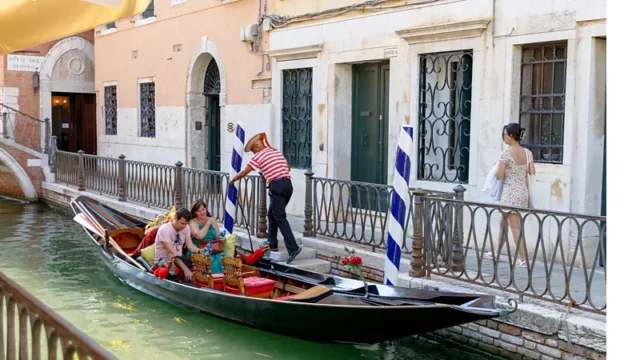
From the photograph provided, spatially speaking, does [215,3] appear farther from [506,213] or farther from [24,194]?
[506,213]

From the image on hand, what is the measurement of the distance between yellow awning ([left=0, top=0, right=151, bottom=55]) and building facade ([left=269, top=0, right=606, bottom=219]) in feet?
16.7

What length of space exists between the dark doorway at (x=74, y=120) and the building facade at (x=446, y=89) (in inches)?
406

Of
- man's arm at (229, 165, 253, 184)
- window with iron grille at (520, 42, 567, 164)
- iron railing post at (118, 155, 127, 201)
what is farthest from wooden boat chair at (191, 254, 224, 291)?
iron railing post at (118, 155, 127, 201)

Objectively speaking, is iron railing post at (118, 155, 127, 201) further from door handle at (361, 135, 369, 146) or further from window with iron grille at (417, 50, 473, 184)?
window with iron grille at (417, 50, 473, 184)

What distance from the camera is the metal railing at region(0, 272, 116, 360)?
2268 mm

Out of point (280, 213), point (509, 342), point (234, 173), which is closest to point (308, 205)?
point (280, 213)

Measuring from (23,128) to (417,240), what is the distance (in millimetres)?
13768

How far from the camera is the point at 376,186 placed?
7.55m

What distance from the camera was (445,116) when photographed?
886 centimetres

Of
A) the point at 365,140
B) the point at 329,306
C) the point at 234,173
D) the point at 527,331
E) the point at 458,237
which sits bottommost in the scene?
the point at 527,331

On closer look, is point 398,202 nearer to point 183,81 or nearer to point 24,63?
point 183,81

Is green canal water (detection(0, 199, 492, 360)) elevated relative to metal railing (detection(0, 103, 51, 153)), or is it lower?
lower

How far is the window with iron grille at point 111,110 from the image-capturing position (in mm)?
17188

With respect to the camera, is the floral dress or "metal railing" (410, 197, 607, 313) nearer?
"metal railing" (410, 197, 607, 313)
